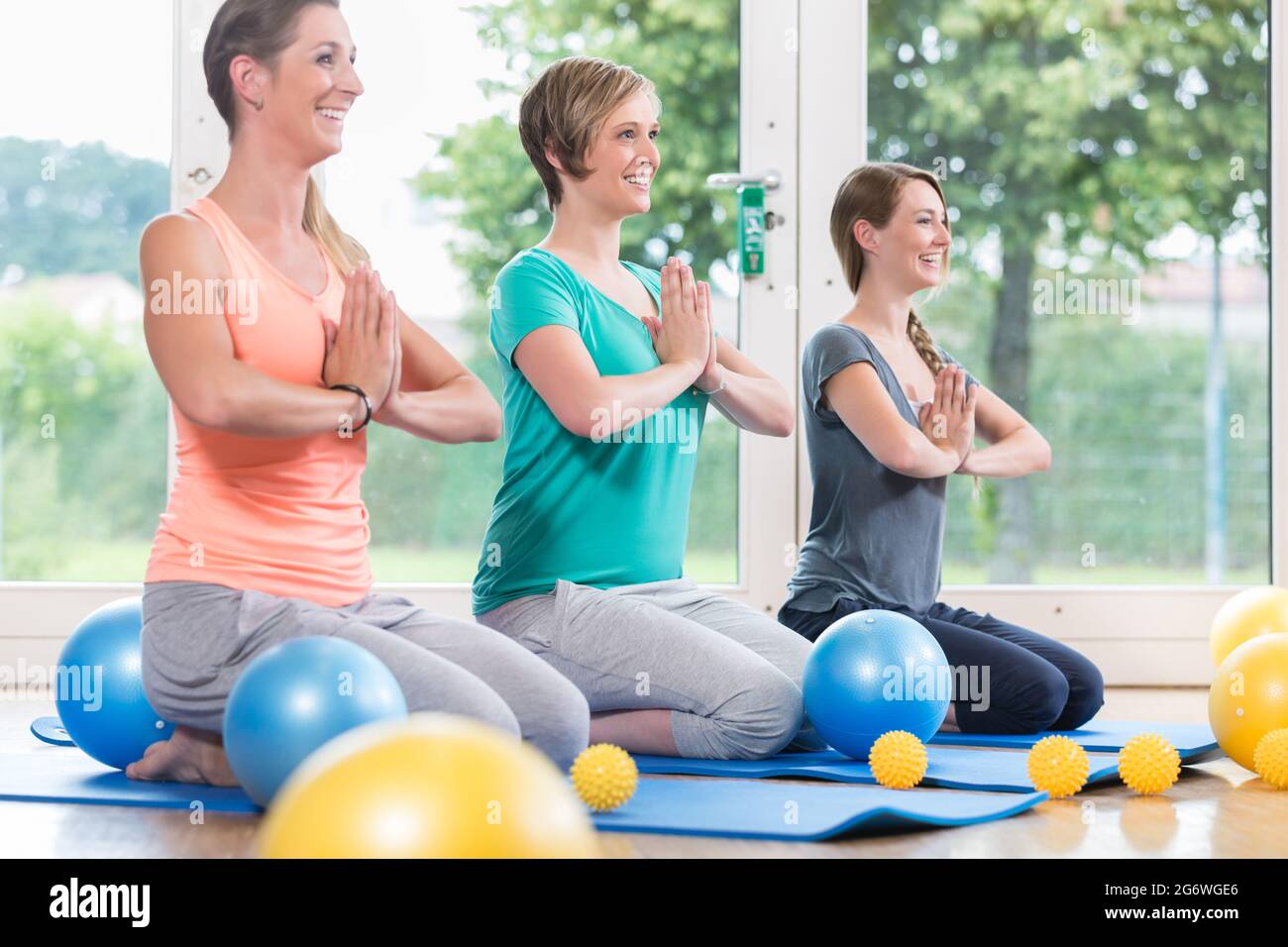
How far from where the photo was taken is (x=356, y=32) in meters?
3.60

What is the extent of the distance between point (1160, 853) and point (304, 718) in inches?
41.3

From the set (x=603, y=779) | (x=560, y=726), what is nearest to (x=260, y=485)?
(x=560, y=726)

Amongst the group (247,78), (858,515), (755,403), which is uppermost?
(247,78)

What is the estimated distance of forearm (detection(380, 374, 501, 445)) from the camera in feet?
6.91

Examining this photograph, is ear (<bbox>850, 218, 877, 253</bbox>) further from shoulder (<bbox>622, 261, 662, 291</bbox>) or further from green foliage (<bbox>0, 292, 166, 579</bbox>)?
green foliage (<bbox>0, 292, 166, 579</bbox>)

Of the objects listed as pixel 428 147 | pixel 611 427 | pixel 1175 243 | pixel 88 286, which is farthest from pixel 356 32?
pixel 1175 243

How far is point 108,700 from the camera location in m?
2.16

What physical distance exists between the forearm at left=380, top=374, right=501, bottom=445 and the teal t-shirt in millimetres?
227

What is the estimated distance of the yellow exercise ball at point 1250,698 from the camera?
2225mm

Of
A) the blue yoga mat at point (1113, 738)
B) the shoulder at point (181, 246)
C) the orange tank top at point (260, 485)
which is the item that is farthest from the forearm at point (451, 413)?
the blue yoga mat at point (1113, 738)

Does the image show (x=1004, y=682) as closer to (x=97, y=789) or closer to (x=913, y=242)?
(x=913, y=242)

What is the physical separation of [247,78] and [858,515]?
1416 mm

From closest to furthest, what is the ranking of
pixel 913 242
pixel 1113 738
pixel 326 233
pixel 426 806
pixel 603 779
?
pixel 426 806, pixel 603 779, pixel 326 233, pixel 1113 738, pixel 913 242

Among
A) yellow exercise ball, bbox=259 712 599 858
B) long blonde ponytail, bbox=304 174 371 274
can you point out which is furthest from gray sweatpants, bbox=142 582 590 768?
yellow exercise ball, bbox=259 712 599 858
